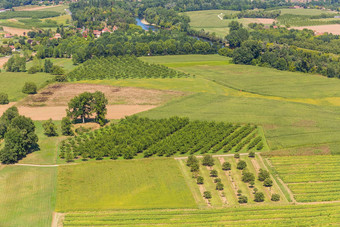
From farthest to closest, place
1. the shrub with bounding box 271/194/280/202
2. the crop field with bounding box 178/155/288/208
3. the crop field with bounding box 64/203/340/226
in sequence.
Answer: the shrub with bounding box 271/194/280/202, the crop field with bounding box 178/155/288/208, the crop field with bounding box 64/203/340/226

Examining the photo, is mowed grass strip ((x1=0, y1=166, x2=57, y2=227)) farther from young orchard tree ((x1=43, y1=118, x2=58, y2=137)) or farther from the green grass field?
the green grass field

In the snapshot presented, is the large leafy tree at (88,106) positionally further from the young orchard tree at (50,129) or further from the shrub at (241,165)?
the shrub at (241,165)

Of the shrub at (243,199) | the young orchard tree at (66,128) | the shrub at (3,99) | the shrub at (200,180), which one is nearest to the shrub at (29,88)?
the shrub at (3,99)

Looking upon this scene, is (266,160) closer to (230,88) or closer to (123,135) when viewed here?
(123,135)

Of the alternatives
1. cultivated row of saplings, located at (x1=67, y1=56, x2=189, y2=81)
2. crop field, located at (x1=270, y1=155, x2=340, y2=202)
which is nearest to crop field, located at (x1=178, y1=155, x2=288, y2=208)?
crop field, located at (x1=270, y1=155, x2=340, y2=202)

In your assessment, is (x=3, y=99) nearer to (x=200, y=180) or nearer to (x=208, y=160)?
(x=208, y=160)

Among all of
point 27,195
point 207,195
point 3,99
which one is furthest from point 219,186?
point 3,99
